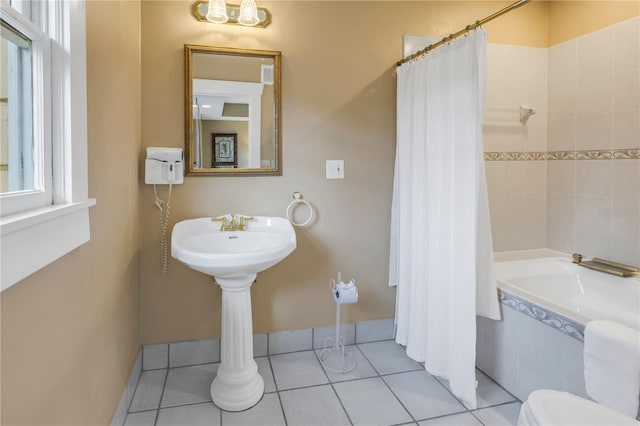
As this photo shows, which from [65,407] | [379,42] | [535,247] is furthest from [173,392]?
[535,247]

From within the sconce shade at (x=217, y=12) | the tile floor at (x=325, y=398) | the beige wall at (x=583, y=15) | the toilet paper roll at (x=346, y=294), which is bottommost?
the tile floor at (x=325, y=398)

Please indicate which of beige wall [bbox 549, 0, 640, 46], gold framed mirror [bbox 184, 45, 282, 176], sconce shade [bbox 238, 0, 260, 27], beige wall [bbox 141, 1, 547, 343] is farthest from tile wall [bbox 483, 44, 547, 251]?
sconce shade [bbox 238, 0, 260, 27]

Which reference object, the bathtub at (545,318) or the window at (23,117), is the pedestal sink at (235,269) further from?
the bathtub at (545,318)

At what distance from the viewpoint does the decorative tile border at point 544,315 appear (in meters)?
1.63

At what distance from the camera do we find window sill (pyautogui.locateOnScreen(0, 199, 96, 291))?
0.75 meters

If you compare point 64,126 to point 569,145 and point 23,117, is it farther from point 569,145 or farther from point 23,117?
point 569,145

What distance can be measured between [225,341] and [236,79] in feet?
4.77

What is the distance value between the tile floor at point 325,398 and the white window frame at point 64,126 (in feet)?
3.69

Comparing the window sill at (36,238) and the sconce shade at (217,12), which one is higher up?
the sconce shade at (217,12)

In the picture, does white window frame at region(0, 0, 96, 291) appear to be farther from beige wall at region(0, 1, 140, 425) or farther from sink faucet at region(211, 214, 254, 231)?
sink faucet at region(211, 214, 254, 231)

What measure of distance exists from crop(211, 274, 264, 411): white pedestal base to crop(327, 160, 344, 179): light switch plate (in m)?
0.83

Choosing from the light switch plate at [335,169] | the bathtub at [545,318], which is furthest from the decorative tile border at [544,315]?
the light switch plate at [335,169]

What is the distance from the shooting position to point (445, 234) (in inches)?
77.4

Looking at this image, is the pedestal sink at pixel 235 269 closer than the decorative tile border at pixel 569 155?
Yes
